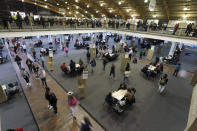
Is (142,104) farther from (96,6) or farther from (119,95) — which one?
(96,6)

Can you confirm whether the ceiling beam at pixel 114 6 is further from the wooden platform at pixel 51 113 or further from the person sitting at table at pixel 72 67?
the wooden platform at pixel 51 113

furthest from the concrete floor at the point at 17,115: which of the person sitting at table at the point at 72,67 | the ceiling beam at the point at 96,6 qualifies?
the ceiling beam at the point at 96,6

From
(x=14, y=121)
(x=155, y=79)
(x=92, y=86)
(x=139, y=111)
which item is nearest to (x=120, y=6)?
(x=155, y=79)

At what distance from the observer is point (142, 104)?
19.8 feet

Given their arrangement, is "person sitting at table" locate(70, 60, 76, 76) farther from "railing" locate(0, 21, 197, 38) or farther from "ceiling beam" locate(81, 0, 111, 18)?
"ceiling beam" locate(81, 0, 111, 18)

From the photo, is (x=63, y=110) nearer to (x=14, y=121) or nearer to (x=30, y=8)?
(x=14, y=121)

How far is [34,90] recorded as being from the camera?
272 inches

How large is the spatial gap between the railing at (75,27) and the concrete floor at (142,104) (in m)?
4.46

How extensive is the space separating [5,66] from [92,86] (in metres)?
9.00

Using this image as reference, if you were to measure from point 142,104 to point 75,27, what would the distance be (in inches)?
429

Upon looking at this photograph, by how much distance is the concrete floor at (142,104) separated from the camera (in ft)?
16.0

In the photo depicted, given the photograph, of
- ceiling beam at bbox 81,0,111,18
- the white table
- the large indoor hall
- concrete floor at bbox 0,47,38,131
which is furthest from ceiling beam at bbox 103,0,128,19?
concrete floor at bbox 0,47,38,131

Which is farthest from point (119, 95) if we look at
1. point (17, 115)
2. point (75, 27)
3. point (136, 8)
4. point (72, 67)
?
point (136, 8)

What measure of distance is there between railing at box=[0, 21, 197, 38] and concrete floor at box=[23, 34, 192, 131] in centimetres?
446
